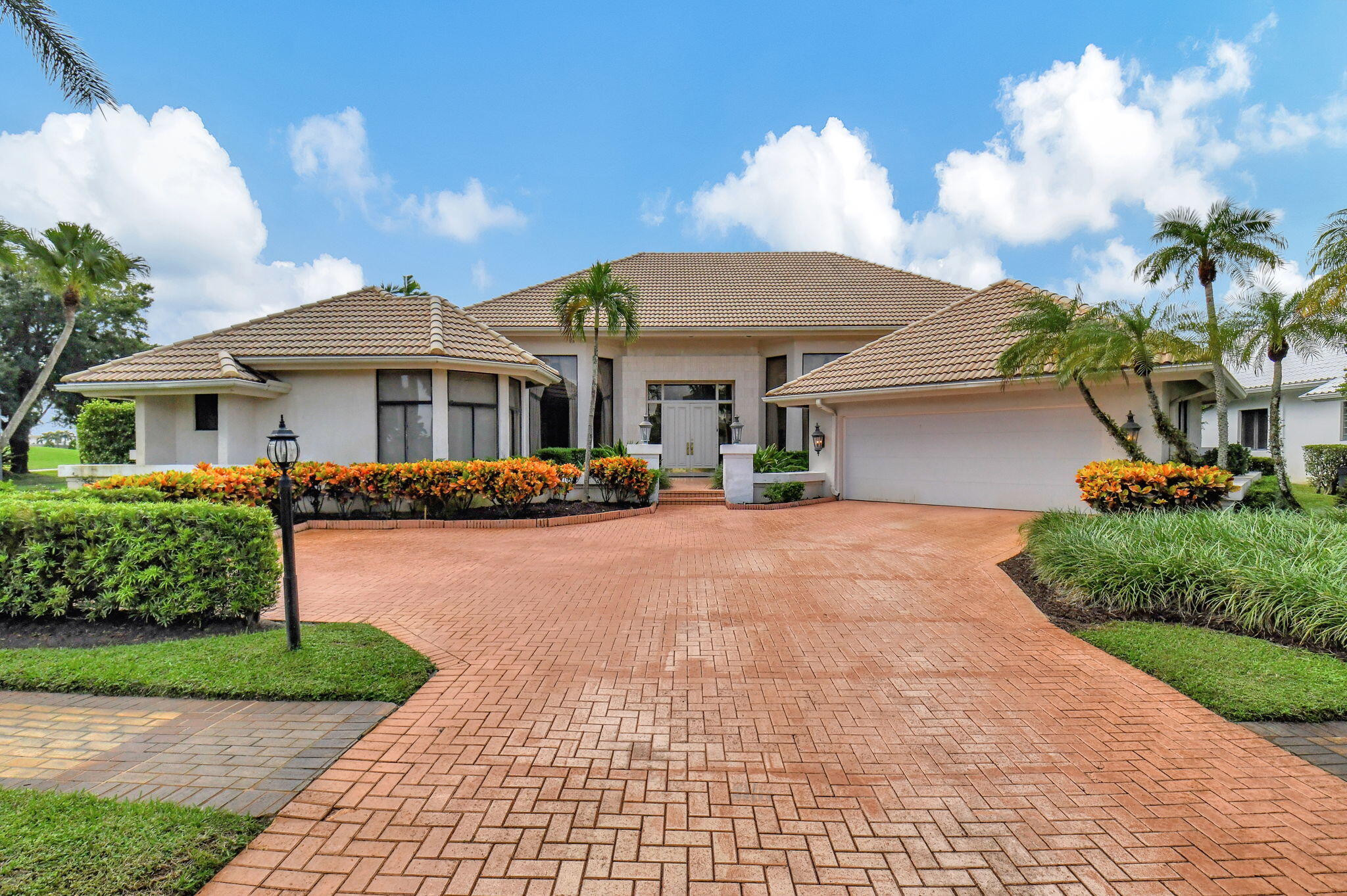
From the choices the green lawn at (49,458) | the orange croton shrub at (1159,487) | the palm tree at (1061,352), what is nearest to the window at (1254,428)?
the palm tree at (1061,352)

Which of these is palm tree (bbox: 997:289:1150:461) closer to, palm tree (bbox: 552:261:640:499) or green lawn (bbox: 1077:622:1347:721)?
green lawn (bbox: 1077:622:1347:721)

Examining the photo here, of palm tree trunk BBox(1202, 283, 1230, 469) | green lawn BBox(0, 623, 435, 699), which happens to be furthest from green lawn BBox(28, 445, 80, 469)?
palm tree trunk BBox(1202, 283, 1230, 469)

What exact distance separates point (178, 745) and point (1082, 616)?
7309mm

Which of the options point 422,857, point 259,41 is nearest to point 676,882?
point 422,857

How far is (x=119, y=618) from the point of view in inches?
217

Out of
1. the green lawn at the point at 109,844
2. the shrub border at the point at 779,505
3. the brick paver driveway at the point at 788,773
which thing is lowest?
the brick paver driveway at the point at 788,773

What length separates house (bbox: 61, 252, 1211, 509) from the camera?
12.4 meters

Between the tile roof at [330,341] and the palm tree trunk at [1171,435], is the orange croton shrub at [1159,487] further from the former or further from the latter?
the tile roof at [330,341]

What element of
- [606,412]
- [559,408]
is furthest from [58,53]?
[606,412]

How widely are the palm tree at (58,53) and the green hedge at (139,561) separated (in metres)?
3.59

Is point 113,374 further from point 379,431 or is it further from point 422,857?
point 422,857

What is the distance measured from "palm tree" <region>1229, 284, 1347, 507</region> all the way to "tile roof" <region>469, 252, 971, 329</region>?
28.0 ft

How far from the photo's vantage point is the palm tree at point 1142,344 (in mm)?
9531

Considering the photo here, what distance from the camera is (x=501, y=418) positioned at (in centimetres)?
1400
